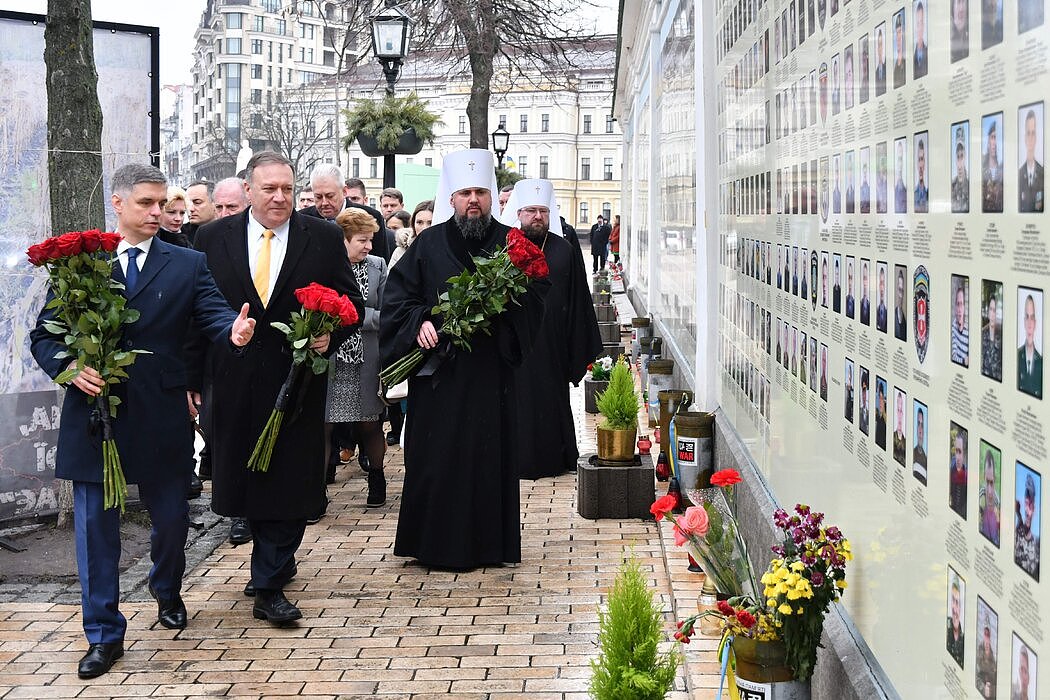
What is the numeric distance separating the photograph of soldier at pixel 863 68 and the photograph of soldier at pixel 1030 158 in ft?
4.02

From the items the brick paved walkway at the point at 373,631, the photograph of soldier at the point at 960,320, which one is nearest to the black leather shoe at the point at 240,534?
the brick paved walkway at the point at 373,631

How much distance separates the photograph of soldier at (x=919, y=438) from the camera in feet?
9.27

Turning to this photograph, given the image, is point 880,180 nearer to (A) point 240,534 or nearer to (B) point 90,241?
(B) point 90,241

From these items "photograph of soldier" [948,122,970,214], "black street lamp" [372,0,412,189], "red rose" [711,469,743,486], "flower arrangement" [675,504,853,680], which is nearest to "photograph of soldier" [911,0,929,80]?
"photograph of soldier" [948,122,970,214]

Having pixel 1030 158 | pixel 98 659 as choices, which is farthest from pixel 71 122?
pixel 1030 158

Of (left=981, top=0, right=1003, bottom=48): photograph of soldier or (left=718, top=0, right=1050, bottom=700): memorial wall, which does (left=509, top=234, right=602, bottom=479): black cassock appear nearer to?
(left=718, top=0, right=1050, bottom=700): memorial wall

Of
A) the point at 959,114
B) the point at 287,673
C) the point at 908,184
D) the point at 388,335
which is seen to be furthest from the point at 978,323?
the point at 388,335

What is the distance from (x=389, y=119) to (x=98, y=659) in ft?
33.6

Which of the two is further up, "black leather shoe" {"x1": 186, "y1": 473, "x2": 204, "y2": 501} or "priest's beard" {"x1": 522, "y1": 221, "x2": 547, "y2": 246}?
"priest's beard" {"x1": 522, "y1": 221, "x2": 547, "y2": 246}

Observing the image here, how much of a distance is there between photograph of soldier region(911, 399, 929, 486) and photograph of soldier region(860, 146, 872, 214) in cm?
61

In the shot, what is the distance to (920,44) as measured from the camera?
9.15 ft

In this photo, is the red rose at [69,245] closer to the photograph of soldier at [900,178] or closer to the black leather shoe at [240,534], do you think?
the black leather shoe at [240,534]

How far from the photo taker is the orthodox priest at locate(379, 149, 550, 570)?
23.2 feet

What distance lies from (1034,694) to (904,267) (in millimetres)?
1071
